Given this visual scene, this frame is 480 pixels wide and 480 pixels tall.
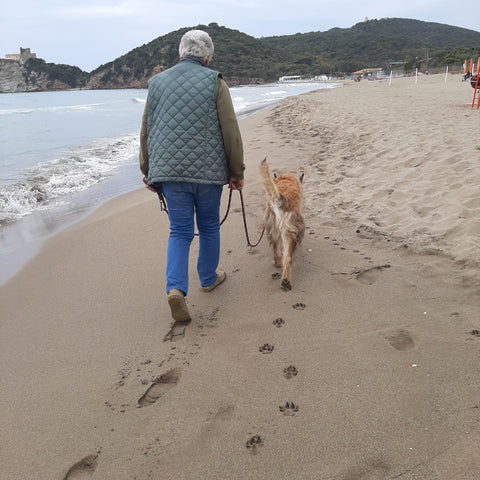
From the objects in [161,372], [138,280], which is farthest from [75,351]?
[138,280]

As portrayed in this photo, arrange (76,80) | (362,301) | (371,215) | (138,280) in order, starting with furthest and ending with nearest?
(76,80), (371,215), (138,280), (362,301)

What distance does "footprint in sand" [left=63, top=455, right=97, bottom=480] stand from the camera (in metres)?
1.59

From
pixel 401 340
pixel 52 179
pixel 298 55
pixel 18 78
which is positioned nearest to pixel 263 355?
pixel 401 340

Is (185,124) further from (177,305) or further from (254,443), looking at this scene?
(254,443)

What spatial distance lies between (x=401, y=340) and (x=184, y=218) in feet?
5.44

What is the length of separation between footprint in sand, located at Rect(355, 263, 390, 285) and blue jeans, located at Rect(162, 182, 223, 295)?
1.27 metres

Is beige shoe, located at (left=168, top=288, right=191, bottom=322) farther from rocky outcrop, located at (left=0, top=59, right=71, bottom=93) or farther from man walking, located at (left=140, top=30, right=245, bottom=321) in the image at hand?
rocky outcrop, located at (left=0, top=59, right=71, bottom=93)

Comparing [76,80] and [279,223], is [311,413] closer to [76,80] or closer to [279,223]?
[279,223]

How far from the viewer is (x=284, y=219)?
3062mm

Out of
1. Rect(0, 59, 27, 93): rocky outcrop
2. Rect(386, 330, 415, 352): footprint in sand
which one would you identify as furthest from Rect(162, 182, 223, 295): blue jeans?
Rect(0, 59, 27, 93): rocky outcrop

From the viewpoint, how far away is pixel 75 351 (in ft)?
7.87

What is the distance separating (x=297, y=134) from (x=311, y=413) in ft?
27.3

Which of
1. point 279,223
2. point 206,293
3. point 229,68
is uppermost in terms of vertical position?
point 229,68

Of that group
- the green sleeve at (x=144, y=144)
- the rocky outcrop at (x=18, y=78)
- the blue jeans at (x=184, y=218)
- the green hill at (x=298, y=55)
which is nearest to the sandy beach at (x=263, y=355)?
the blue jeans at (x=184, y=218)
